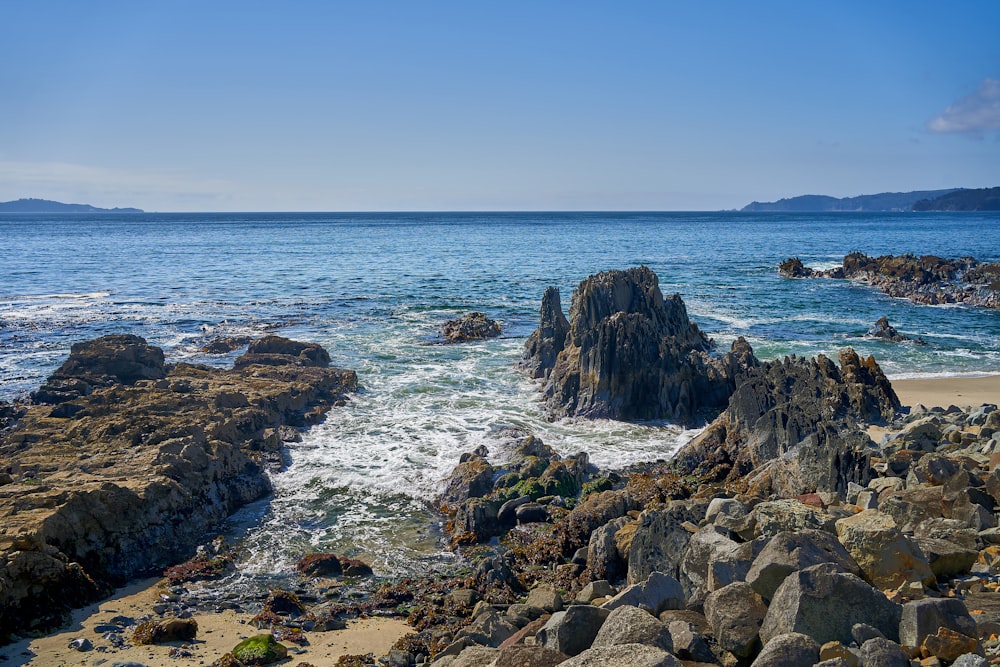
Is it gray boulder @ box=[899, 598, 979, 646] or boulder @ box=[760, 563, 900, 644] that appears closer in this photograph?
gray boulder @ box=[899, 598, 979, 646]

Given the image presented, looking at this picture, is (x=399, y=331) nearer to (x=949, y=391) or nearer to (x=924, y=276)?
(x=949, y=391)

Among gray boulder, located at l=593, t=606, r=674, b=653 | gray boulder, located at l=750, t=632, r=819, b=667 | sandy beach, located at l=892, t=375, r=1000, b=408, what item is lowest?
sandy beach, located at l=892, t=375, r=1000, b=408

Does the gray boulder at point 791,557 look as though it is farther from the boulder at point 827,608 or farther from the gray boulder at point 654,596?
the gray boulder at point 654,596

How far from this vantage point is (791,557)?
8.32 m

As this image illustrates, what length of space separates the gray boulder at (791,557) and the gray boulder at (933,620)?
4.08ft

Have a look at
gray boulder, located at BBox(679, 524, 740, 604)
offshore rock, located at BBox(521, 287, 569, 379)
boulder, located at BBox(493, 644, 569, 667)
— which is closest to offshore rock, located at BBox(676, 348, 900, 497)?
gray boulder, located at BBox(679, 524, 740, 604)

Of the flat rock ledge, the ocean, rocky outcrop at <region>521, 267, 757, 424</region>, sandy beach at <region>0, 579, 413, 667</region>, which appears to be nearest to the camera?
sandy beach at <region>0, 579, 413, 667</region>

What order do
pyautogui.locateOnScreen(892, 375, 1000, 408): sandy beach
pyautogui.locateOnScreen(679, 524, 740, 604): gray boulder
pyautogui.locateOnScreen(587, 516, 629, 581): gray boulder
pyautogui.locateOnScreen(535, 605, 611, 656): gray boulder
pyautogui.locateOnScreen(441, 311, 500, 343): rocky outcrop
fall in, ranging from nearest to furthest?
1. pyautogui.locateOnScreen(535, 605, 611, 656): gray boulder
2. pyautogui.locateOnScreen(679, 524, 740, 604): gray boulder
3. pyautogui.locateOnScreen(587, 516, 629, 581): gray boulder
4. pyautogui.locateOnScreen(892, 375, 1000, 408): sandy beach
5. pyautogui.locateOnScreen(441, 311, 500, 343): rocky outcrop

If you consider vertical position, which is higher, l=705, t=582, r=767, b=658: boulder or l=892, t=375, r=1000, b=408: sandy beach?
l=705, t=582, r=767, b=658: boulder

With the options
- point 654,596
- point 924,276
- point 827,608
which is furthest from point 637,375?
point 924,276

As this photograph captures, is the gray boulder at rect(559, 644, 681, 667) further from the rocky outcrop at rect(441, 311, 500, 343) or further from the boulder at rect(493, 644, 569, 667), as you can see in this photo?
the rocky outcrop at rect(441, 311, 500, 343)

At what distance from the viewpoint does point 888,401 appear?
2017cm

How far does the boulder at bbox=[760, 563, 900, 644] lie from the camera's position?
7168 millimetres

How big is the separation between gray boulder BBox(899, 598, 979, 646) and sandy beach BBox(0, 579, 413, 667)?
709cm
